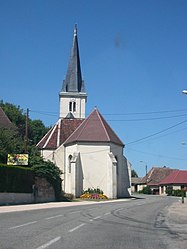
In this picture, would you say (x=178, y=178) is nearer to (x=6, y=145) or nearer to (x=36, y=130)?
(x=36, y=130)

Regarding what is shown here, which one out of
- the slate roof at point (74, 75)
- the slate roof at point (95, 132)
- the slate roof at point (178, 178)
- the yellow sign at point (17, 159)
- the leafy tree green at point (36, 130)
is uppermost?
the slate roof at point (74, 75)

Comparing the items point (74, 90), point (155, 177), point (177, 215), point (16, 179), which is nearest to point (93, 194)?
point (16, 179)

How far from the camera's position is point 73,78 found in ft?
285

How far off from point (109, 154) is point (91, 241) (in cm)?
4606

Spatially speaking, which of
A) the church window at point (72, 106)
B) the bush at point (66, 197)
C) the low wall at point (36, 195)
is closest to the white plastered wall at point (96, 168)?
the bush at point (66, 197)

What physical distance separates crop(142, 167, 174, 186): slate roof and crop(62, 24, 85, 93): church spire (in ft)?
107

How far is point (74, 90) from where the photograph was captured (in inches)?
3383

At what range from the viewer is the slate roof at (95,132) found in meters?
57.2

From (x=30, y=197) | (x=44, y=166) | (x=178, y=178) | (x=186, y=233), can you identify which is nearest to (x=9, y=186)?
(x=30, y=197)

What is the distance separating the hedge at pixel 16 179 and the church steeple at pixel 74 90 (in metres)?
45.4

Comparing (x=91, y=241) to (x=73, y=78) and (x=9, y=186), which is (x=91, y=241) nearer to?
(x=9, y=186)

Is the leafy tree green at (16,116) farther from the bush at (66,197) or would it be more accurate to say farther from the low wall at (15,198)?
the low wall at (15,198)

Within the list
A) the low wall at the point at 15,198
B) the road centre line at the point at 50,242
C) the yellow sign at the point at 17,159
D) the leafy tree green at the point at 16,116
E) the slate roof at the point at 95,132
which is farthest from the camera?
the leafy tree green at the point at 16,116

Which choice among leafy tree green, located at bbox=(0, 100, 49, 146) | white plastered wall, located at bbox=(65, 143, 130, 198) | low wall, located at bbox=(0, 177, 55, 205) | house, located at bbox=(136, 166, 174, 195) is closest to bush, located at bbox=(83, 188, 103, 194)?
white plastered wall, located at bbox=(65, 143, 130, 198)
